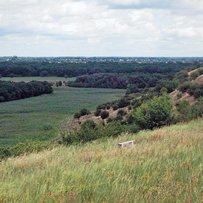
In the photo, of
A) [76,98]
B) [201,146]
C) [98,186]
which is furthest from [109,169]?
[76,98]

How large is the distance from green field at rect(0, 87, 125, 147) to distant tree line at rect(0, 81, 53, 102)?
→ 3343mm

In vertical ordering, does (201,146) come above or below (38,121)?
above

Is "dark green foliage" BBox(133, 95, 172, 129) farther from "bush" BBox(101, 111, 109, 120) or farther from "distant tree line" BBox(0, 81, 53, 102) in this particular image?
"distant tree line" BBox(0, 81, 53, 102)

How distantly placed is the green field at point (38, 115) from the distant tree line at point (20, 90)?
3343 millimetres

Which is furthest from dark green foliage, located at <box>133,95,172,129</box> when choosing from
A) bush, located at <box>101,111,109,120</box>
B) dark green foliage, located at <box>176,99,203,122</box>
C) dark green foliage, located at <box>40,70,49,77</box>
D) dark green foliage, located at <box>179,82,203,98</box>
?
dark green foliage, located at <box>40,70,49,77</box>

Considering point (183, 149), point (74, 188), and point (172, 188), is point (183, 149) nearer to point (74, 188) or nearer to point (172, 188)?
point (172, 188)

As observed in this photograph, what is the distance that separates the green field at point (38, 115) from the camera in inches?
2019

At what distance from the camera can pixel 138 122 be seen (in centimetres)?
2819

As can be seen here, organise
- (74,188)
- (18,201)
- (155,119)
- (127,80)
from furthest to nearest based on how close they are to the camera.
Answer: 1. (127,80)
2. (155,119)
3. (74,188)
4. (18,201)

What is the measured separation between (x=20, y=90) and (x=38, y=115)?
101 ft

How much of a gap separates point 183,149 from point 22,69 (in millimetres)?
153768

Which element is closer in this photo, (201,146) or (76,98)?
(201,146)

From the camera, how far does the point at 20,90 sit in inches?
4035

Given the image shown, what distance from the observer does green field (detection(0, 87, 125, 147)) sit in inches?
2019
